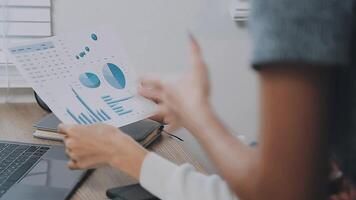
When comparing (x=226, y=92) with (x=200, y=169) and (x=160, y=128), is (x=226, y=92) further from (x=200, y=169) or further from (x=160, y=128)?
(x=200, y=169)

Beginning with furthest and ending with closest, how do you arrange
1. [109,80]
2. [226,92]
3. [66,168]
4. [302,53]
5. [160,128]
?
[226,92] < [160,128] < [109,80] < [66,168] < [302,53]

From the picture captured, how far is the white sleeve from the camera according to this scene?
2.71 ft

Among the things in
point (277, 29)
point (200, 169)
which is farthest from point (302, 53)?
point (200, 169)

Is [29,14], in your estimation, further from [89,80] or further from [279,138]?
[279,138]

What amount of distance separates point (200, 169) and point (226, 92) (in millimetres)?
516

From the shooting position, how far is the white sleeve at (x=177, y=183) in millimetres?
826

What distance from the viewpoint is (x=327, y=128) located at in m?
0.54

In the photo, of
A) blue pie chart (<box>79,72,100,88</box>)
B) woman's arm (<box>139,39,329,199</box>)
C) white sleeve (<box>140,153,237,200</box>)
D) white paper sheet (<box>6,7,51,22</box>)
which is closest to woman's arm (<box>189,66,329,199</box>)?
woman's arm (<box>139,39,329,199</box>)

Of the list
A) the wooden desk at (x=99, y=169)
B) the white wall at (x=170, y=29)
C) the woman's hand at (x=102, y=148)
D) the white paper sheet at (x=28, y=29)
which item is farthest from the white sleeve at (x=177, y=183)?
the white paper sheet at (x=28, y=29)

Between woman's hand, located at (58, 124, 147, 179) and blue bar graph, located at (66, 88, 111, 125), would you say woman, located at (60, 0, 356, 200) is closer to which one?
woman's hand, located at (58, 124, 147, 179)

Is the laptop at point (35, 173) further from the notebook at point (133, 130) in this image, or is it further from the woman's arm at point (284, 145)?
the woman's arm at point (284, 145)

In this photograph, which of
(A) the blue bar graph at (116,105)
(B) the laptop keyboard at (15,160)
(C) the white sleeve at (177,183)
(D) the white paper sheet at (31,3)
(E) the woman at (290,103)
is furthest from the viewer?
(D) the white paper sheet at (31,3)

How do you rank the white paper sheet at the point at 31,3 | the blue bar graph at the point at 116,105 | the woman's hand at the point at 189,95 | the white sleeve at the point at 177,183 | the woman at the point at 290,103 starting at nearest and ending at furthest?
1. the woman at the point at 290,103
2. the woman's hand at the point at 189,95
3. the white sleeve at the point at 177,183
4. the blue bar graph at the point at 116,105
5. the white paper sheet at the point at 31,3

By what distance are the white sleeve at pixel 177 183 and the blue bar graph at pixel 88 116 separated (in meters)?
0.20
